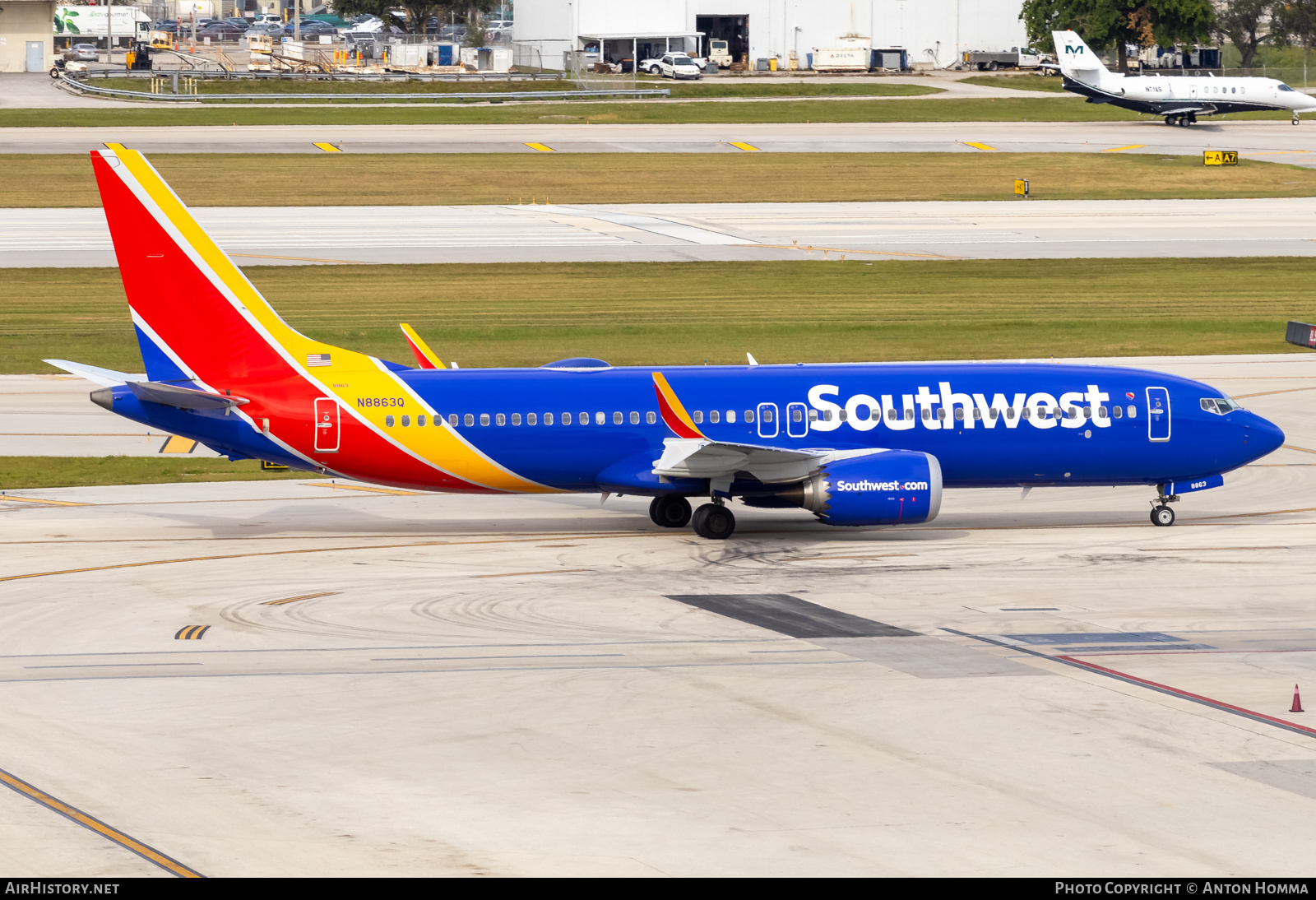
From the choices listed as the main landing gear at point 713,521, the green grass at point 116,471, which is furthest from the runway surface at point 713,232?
the main landing gear at point 713,521

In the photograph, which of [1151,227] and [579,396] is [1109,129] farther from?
[579,396]

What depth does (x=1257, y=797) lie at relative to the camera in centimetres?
2092

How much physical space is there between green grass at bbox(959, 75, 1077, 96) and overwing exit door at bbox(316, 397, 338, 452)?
13967cm

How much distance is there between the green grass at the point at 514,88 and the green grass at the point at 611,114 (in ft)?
26.5

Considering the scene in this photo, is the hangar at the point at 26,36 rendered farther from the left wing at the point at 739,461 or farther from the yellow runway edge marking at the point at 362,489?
the left wing at the point at 739,461

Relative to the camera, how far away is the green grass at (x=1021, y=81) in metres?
168

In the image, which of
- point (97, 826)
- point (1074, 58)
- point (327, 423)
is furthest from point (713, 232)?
point (97, 826)

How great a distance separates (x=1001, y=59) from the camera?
187250 millimetres

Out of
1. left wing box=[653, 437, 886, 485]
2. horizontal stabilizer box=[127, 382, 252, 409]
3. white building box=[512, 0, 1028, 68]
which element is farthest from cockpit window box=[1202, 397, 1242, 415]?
white building box=[512, 0, 1028, 68]

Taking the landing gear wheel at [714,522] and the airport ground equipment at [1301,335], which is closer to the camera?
the landing gear wheel at [714,522]

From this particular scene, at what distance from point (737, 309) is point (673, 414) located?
36151mm

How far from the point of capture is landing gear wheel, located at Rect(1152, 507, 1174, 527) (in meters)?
40.3

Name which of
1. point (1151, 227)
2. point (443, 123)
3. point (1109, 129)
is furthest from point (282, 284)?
point (1109, 129)

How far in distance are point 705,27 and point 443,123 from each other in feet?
206
